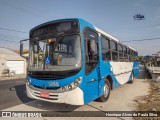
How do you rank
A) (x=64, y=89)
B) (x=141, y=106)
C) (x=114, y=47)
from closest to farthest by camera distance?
(x=64, y=89) → (x=141, y=106) → (x=114, y=47)

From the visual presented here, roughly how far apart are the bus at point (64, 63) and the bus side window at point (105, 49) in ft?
1.75

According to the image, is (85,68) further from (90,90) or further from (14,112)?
(14,112)

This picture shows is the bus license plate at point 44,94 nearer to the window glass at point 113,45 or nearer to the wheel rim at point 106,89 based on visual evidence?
the wheel rim at point 106,89

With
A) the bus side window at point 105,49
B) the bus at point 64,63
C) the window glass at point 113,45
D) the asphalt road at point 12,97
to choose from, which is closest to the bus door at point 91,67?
the bus at point 64,63

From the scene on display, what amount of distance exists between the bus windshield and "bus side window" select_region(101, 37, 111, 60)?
1.99 meters

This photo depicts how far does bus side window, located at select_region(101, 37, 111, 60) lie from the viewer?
22.4ft

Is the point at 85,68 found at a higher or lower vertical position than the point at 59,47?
lower

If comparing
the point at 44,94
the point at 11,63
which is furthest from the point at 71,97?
the point at 11,63

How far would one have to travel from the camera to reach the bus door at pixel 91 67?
17.0 ft

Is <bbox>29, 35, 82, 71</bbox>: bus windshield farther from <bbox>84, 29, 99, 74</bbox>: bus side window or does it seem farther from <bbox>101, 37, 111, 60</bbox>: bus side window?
<bbox>101, 37, 111, 60</bbox>: bus side window

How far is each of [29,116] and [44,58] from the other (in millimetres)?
2021

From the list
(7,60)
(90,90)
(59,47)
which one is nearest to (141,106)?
(90,90)

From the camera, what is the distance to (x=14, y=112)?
5840 mm

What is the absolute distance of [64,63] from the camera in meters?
5.14
